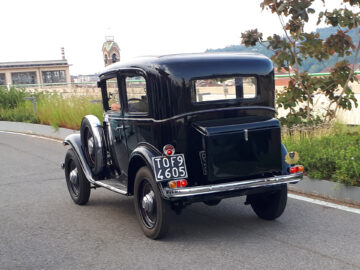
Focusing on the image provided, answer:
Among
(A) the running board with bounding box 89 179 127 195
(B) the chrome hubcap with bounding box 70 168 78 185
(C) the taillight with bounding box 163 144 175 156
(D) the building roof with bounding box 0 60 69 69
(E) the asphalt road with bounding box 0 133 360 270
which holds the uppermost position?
(D) the building roof with bounding box 0 60 69 69

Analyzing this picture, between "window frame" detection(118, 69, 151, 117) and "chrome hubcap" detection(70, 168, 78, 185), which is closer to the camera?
"window frame" detection(118, 69, 151, 117)

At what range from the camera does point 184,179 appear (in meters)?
5.38

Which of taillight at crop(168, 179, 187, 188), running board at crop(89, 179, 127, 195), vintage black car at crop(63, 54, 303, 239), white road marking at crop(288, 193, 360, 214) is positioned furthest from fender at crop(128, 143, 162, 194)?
white road marking at crop(288, 193, 360, 214)

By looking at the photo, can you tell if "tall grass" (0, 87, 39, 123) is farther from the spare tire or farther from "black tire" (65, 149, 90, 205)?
the spare tire

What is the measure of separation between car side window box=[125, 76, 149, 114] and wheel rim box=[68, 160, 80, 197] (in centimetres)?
172

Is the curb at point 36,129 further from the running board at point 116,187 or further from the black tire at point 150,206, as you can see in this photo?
the black tire at point 150,206

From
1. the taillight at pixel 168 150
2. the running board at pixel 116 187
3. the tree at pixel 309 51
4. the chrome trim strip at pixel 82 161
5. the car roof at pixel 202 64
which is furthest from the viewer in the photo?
the tree at pixel 309 51

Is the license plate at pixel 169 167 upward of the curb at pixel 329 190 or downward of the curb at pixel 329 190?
upward

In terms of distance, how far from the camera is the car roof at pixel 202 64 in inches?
227

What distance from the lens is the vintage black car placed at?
17.9 ft

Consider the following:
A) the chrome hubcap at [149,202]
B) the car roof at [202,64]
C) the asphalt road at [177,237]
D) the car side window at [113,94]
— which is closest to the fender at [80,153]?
the asphalt road at [177,237]

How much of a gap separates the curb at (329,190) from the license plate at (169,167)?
8.49ft

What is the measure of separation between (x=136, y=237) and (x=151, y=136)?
115cm

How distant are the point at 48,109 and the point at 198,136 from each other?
13609 mm
